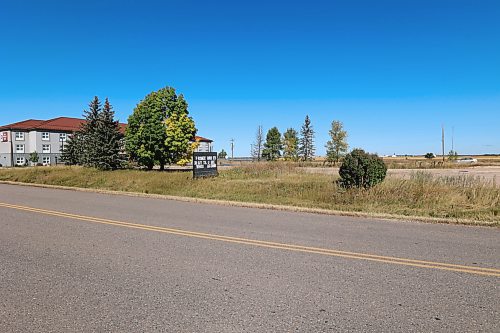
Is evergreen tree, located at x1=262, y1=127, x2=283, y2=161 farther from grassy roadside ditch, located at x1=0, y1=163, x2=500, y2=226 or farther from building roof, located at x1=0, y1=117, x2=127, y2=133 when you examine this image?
grassy roadside ditch, located at x1=0, y1=163, x2=500, y2=226

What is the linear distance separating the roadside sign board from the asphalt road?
11.8 meters

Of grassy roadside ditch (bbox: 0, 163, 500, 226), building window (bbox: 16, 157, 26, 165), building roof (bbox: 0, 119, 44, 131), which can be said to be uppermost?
building roof (bbox: 0, 119, 44, 131)

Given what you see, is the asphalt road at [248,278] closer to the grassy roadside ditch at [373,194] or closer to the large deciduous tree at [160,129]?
the grassy roadside ditch at [373,194]

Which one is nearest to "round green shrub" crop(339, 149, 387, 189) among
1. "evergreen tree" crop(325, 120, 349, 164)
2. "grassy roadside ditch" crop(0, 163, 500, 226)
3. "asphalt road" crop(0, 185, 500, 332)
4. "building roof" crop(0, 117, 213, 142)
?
"grassy roadside ditch" crop(0, 163, 500, 226)

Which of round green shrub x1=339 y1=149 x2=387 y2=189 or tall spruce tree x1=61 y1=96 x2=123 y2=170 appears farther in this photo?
tall spruce tree x1=61 y1=96 x2=123 y2=170

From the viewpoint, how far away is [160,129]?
4066cm

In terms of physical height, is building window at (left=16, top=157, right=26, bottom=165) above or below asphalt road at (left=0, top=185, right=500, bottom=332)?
above

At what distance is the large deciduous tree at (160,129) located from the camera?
134ft

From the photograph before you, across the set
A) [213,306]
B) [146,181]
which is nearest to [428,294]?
[213,306]

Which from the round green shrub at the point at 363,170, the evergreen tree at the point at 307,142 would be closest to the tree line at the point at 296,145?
the evergreen tree at the point at 307,142

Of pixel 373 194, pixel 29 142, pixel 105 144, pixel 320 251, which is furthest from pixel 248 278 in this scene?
pixel 29 142

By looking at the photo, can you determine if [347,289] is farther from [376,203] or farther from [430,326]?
[376,203]

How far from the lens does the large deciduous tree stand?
40844 mm

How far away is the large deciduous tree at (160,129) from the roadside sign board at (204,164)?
20.8 metres
